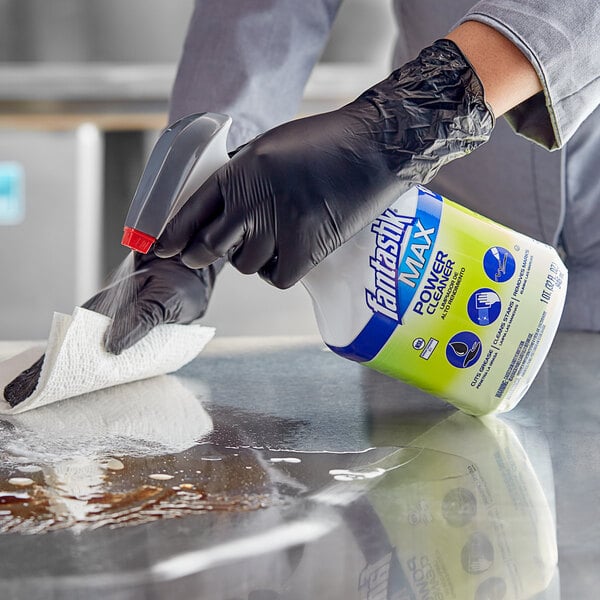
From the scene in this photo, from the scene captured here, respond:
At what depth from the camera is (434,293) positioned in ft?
2.38

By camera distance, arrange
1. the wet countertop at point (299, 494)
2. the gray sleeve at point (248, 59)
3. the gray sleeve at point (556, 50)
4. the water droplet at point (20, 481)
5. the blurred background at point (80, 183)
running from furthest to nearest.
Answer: the blurred background at point (80, 183)
the gray sleeve at point (248, 59)
the gray sleeve at point (556, 50)
the water droplet at point (20, 481)
the wet countertop at point (299, 494)

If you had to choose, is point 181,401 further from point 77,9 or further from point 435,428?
point 77,9

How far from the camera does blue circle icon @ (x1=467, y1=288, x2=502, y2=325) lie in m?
0.74

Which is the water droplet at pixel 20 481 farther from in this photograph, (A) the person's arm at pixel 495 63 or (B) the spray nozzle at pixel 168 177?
(A) the person's arm at pixel 495 63

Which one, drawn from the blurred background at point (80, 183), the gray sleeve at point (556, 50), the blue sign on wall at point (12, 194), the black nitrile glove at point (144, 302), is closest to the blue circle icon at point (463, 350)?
the gray sleeve at point (556, 50)

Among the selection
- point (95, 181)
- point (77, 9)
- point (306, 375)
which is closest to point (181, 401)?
point (306, 375)

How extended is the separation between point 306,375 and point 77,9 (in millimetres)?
1663

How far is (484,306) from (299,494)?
24 centimetres

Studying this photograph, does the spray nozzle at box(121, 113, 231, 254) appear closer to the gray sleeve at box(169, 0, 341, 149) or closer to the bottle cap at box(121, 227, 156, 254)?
the bottle cap at box(121, 227, 156, 254)

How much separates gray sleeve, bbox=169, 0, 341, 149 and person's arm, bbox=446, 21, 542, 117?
397mm

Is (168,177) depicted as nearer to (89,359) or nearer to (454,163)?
(89,359)

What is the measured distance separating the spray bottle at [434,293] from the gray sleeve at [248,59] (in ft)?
1.29

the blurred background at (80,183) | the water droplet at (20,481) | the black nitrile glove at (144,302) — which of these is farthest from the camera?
the blurred background at (80,183)

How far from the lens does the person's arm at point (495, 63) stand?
2.42 feet
